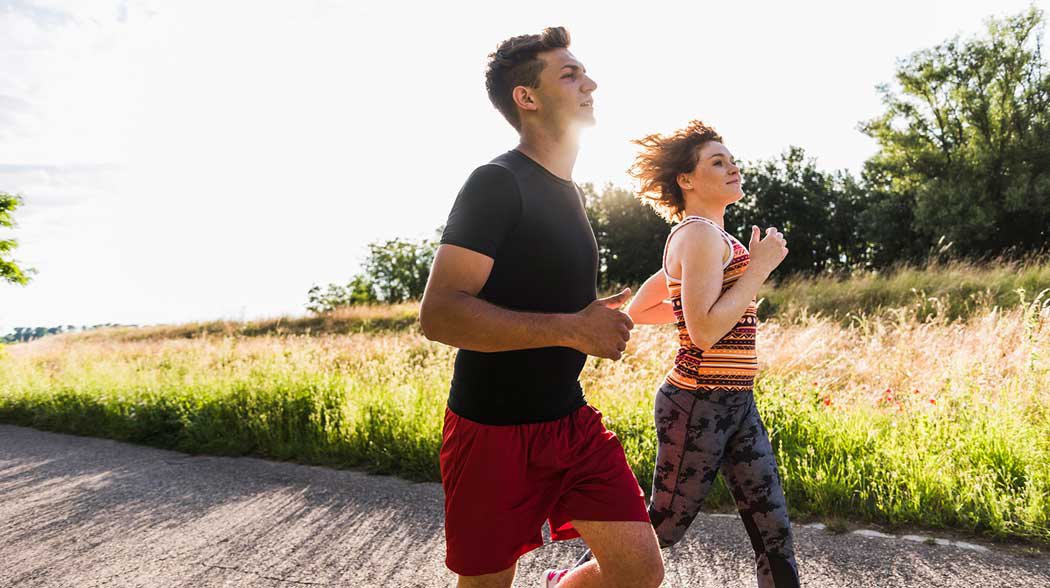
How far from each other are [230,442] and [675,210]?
5.60 m

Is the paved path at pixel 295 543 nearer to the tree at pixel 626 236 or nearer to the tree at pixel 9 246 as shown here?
the tree at pixel 9 246

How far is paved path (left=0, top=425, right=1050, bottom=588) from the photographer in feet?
10.8

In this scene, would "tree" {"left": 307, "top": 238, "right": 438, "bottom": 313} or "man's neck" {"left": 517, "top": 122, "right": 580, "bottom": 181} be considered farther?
"tree" {"left": 307, "top": 238, "right": 438, "bottom": 313}

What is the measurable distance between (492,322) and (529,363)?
35 centimetres

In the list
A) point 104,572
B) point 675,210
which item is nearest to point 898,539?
point 675,210

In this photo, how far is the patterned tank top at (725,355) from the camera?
2.39 meters

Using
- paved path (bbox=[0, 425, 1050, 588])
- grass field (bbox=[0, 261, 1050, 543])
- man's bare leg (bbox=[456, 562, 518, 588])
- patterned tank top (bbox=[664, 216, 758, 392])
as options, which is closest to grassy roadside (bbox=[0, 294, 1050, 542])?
grass field (bbox=[0, 261, 1050, 543])

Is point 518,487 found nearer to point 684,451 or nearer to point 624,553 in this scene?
point 624,553

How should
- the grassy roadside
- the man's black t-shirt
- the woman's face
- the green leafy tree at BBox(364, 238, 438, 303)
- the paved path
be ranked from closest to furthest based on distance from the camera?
1. the man's black t-shirt
2. the woman's face
3. the paved path
4. the grassy roadside
5. the green leafy tree at BBox(364, 238, 438, 303)

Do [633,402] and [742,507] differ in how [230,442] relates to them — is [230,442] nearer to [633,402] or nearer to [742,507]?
[633,402]

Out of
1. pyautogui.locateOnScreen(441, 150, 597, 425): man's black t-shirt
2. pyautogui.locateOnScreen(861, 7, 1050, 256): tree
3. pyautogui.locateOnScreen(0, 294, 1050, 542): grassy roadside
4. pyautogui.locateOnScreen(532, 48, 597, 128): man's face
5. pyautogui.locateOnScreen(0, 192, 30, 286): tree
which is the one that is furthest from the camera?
pyautogui.locateOnScreen(861, 7, 1050, 256): tree

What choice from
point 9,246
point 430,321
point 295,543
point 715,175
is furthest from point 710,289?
point 9,246

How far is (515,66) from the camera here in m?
2.17

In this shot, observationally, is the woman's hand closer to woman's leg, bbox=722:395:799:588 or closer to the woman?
the woman
